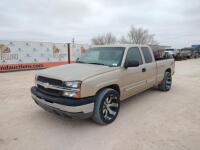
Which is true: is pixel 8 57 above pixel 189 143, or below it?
above

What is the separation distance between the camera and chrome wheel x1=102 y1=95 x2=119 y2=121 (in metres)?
3.57

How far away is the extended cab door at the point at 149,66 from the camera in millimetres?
4862

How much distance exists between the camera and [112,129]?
134 inches

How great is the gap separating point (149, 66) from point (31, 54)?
11863 millimetres

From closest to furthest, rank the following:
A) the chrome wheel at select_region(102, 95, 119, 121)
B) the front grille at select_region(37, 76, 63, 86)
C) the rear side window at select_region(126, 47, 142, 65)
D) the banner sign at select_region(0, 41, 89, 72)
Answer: the front grille at select_region(37, 76, 63, 86), the chrome wheel at select_region(102, 95, 119, 121), the rear side window at select_region(126, 47, 142, 65), the banner sign at select_region(0, 41, 89, 72)

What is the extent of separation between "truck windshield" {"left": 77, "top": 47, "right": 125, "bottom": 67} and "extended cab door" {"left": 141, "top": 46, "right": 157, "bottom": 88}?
106 cm

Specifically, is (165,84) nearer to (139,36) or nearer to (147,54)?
(147,54)

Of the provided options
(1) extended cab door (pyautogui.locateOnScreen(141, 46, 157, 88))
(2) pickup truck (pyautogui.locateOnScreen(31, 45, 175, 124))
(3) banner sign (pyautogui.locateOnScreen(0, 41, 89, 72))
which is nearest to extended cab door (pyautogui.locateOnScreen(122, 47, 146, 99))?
(2) pickup truck (pyautogui.locateOnScreen(31, 45, 175, 124))

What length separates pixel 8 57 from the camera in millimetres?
12836

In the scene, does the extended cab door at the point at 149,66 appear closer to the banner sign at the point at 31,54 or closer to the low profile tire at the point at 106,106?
the low profile tire at the point at 106,106

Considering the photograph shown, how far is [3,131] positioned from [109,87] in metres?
2.39

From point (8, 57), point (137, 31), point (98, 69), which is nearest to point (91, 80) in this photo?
point (98, 69)

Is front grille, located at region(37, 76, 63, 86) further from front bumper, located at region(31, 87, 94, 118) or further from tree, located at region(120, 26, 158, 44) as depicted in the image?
tree, located at region(120, 26, 158, 44)

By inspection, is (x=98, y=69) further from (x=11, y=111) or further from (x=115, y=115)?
(x=11, y=111)
